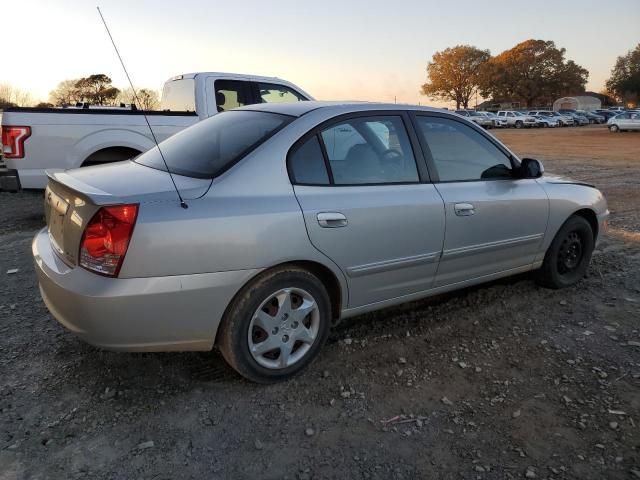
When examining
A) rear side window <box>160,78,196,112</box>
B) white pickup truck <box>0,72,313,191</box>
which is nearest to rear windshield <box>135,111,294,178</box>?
white pickup truck <box>0,72,313,191</box>

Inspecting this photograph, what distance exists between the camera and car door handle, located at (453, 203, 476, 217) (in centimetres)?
355

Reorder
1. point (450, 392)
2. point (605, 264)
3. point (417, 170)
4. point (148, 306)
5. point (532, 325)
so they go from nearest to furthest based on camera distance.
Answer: point (148, 306)
point (450, 392)
point (417, 170)
point (532, 325)
point (605, 264)

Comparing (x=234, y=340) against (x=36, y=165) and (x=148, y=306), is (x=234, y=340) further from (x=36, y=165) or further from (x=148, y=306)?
(x=36, y=165)

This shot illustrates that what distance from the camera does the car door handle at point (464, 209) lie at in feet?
11.6

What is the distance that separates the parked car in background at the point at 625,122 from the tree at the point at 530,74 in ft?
177

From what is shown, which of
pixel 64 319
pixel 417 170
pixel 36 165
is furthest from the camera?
pixel 36 165

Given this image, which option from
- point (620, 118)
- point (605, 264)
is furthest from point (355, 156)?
point (620, 118)

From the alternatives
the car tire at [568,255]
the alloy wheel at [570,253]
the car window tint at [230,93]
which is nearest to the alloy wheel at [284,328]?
the car tire at [568,255]

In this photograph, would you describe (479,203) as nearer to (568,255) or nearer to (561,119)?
(568,255)

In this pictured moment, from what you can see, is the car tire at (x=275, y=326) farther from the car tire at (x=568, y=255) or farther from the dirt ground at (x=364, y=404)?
the car tire at (x=568, y=255)

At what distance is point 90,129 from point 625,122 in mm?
42324

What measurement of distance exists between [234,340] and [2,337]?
1.87 meters

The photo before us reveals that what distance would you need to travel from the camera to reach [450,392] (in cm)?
297

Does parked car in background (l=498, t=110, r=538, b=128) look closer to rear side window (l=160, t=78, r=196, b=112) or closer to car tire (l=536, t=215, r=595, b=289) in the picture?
rear side window (l=160, t=78, r=196, b=112)
